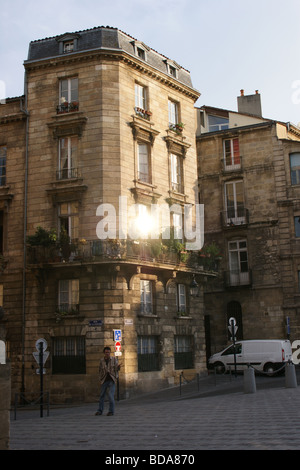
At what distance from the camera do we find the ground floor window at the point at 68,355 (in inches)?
987

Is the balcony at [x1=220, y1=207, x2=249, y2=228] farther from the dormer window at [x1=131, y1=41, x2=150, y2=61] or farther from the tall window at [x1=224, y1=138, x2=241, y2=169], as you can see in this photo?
the dormer window at [x1=131, y1=41, x2=150, y2=61]

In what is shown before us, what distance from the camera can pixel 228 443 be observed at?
30.7 feet

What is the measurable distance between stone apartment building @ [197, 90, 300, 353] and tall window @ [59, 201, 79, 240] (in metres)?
11.4

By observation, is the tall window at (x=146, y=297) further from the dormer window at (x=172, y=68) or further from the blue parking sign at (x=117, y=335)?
the dormer window at (x=172, y=68)

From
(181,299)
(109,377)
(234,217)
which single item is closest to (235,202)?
(234,217)

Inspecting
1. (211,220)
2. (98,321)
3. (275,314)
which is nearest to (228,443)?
(98,321)

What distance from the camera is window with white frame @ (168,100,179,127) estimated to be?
30.8 meters

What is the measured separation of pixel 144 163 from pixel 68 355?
375 inches

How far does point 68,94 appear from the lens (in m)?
27.8

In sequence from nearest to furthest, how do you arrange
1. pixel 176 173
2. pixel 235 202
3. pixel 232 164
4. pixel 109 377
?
pixel 109 377 < pixel 176 173 < pixel 235 202 < pixel 232 164

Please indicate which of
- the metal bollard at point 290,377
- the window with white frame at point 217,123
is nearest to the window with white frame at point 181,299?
the metal bollard at point 290,377

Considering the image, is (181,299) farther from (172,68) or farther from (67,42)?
(67,42)

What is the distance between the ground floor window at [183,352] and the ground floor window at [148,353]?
63.2 inches
